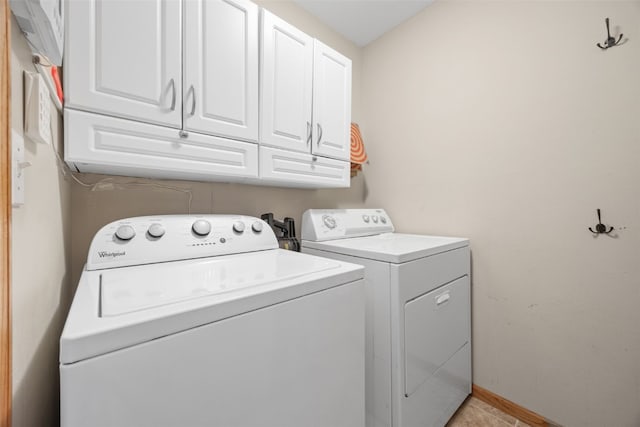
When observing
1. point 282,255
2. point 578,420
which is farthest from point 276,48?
point 578,420

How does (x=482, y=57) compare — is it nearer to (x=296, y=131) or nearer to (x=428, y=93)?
(x=428, y=93)

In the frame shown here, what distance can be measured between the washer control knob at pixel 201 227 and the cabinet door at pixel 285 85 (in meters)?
0.49

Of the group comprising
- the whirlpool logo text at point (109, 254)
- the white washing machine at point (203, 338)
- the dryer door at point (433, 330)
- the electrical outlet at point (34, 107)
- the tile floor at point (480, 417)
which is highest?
the electrical outlet at point (34, 107)

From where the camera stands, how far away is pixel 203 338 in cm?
56

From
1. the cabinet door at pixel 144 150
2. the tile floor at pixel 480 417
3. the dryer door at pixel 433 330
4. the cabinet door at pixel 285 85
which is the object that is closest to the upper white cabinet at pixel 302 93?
the cabinet door at pixel 285 85

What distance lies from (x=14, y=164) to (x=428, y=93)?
211 centimetres

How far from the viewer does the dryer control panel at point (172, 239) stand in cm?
93

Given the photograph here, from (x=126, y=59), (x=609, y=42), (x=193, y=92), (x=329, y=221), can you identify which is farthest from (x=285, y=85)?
(x=609, y=42)

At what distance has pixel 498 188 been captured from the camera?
1.57 m

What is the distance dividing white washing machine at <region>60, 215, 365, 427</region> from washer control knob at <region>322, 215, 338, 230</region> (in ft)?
1.99

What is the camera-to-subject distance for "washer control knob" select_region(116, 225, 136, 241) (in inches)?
37.7

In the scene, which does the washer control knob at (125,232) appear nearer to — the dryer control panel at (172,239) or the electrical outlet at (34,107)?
the dryer control panel at (172,239)

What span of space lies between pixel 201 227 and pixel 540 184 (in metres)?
1.74

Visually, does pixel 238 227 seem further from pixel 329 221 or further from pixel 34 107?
pixel 34 107
